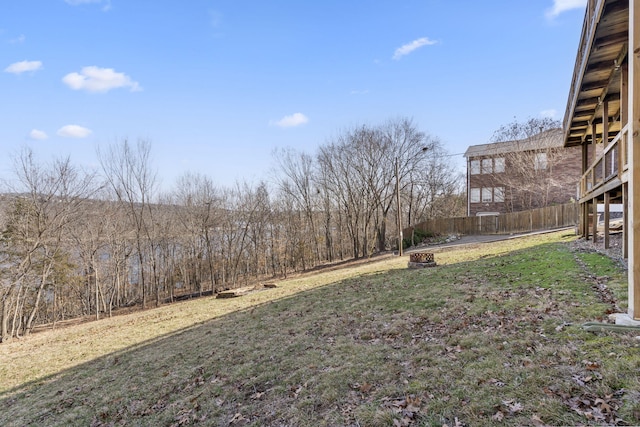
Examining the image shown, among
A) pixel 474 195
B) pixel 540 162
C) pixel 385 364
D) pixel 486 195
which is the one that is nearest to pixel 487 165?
pixel 486 195

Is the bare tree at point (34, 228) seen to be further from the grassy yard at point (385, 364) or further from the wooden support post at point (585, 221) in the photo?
the wooden support post at point (585, 221)

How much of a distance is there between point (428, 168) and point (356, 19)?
17.7 metres

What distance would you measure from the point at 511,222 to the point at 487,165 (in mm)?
6518

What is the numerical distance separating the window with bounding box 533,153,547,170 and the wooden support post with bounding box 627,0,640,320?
2358cm

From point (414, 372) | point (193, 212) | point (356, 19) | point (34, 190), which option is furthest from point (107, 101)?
point (414, 372)

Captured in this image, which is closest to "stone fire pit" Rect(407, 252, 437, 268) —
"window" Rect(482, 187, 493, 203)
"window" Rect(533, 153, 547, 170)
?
"window" Rect(533, 153, 547, 170)

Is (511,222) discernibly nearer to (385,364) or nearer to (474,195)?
(474,195)

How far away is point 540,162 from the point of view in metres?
23.2

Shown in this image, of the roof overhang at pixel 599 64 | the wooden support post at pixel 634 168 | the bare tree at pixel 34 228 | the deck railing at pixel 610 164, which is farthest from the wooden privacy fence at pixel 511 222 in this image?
the bare tree at pixel 34 228

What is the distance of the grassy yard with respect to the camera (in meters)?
2.60

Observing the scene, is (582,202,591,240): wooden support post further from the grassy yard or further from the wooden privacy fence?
the wooden privacy fence

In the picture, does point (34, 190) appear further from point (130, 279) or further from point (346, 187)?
point (346, 187)

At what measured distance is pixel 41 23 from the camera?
31.4ft

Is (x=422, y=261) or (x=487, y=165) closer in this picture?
(x=422, y=261)
